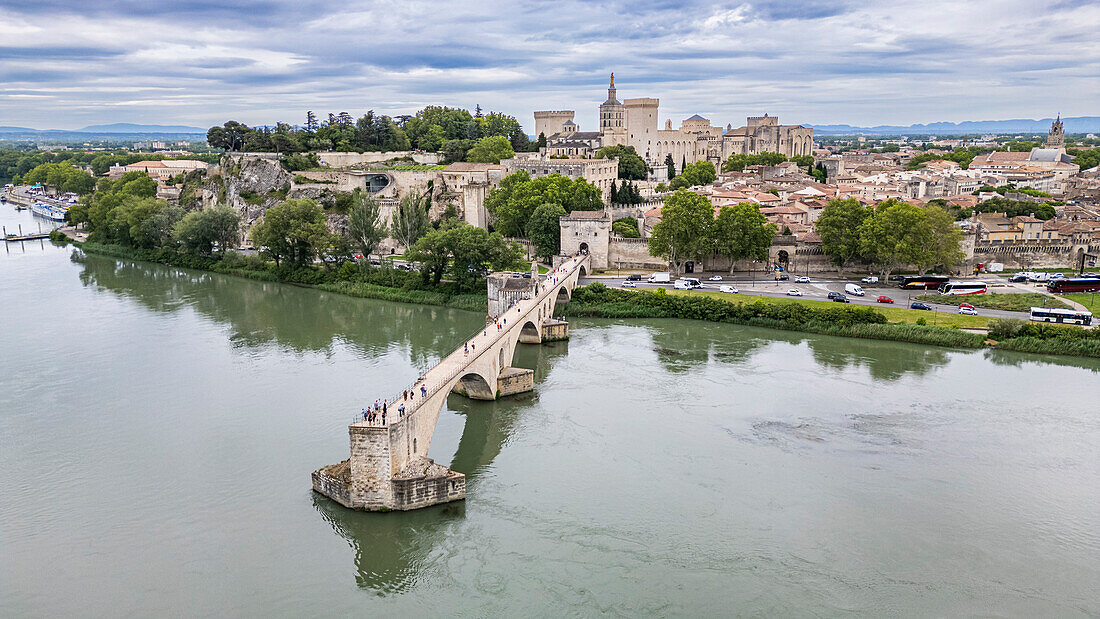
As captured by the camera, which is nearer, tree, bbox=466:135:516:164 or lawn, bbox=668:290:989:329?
lawn, bbox=668:290:989:329

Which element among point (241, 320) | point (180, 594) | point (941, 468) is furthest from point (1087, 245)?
point (180, 594)

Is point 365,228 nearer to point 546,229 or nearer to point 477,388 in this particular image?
point 546,229

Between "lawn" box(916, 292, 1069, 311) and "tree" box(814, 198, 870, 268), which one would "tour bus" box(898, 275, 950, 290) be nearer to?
"lawn" box(916, 292, 1069, 311)

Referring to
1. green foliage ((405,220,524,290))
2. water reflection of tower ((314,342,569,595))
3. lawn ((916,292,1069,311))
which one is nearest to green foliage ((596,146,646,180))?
green foliage ((405,220,524,290))

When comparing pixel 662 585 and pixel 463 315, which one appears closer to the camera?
pixel 662 585

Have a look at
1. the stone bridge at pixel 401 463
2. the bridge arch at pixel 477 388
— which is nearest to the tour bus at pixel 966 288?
the bridge arch at pixel 477 388

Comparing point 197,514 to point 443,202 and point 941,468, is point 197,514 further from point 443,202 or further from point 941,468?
point 443,202

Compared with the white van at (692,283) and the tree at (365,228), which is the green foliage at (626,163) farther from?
the white van at (692,283)
